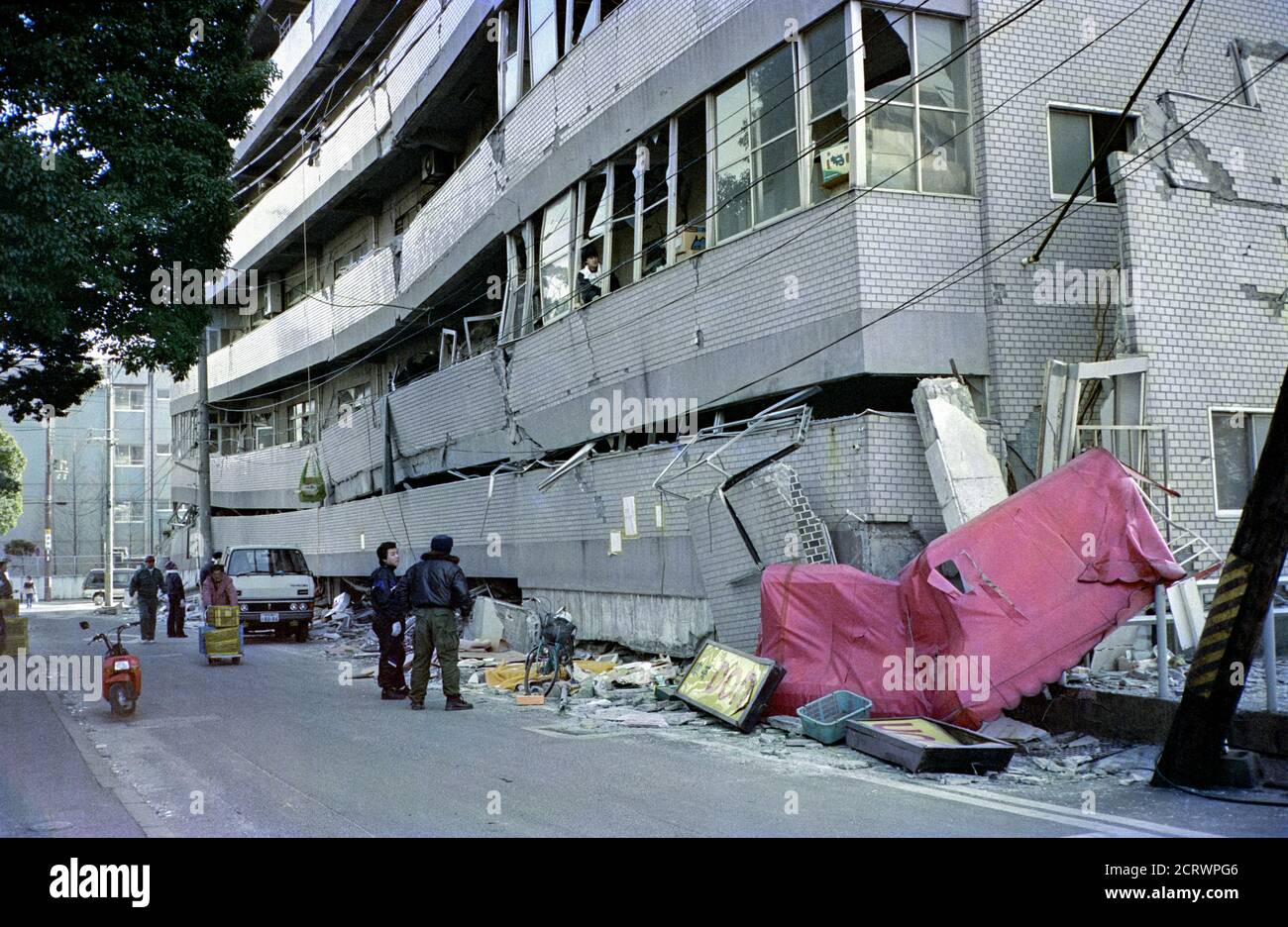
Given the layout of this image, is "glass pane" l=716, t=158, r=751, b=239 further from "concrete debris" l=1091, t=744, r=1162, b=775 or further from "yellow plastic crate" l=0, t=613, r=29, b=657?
"yellow plastic crate" l=0, t=613, r=29, b=657

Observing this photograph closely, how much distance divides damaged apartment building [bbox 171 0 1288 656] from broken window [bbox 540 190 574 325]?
8 centimetres

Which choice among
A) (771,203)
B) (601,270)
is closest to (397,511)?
(601,270)

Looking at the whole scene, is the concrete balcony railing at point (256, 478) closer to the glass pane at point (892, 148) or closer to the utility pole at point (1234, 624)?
the glass pane at point (892, 148)

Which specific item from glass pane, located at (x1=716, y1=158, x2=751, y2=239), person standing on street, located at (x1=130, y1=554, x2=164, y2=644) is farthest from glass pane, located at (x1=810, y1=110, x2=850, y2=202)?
person standing on street, located at (x1=130, y1=554, x2=164, y2=644)

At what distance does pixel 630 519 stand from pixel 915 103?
657cm

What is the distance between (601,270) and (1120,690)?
10461mm

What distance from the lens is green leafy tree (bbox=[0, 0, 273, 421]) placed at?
12422 mm

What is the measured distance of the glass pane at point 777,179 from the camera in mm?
13898

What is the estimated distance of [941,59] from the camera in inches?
532

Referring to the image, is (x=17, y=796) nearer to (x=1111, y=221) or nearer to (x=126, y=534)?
(x=1111, y=221)

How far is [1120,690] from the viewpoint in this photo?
10359mm

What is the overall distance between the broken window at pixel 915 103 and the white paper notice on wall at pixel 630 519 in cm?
555

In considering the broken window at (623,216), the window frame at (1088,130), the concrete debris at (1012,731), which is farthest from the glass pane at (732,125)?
the concrete debris at (1012,731)
